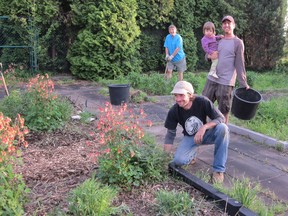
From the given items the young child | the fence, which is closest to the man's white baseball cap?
the young child

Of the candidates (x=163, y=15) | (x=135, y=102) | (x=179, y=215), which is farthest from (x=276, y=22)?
(x=179, y=215)

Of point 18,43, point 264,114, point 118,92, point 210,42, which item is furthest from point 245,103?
point 18,43

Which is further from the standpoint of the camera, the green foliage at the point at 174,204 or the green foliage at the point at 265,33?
the green foliage at the point at 265,33

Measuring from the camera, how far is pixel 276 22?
46.0 ft

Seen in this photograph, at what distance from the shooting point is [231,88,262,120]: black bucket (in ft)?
16.0

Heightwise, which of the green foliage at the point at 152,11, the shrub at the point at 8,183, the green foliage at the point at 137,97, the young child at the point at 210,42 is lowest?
the green foliage at the point at 137,97

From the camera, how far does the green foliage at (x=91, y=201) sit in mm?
2598

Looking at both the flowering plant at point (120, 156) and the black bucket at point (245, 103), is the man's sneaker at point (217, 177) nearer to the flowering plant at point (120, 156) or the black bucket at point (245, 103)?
the flowering plant at point (120, 156)

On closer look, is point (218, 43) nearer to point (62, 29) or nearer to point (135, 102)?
point (135, 102)

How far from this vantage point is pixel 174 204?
2.78 metres

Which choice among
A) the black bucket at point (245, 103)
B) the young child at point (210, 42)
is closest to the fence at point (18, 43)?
the young child at point (210, 42)

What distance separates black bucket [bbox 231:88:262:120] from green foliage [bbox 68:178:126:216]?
2812 mm

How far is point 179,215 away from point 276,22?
13223mm

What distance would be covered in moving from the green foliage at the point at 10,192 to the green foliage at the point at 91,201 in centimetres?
40
